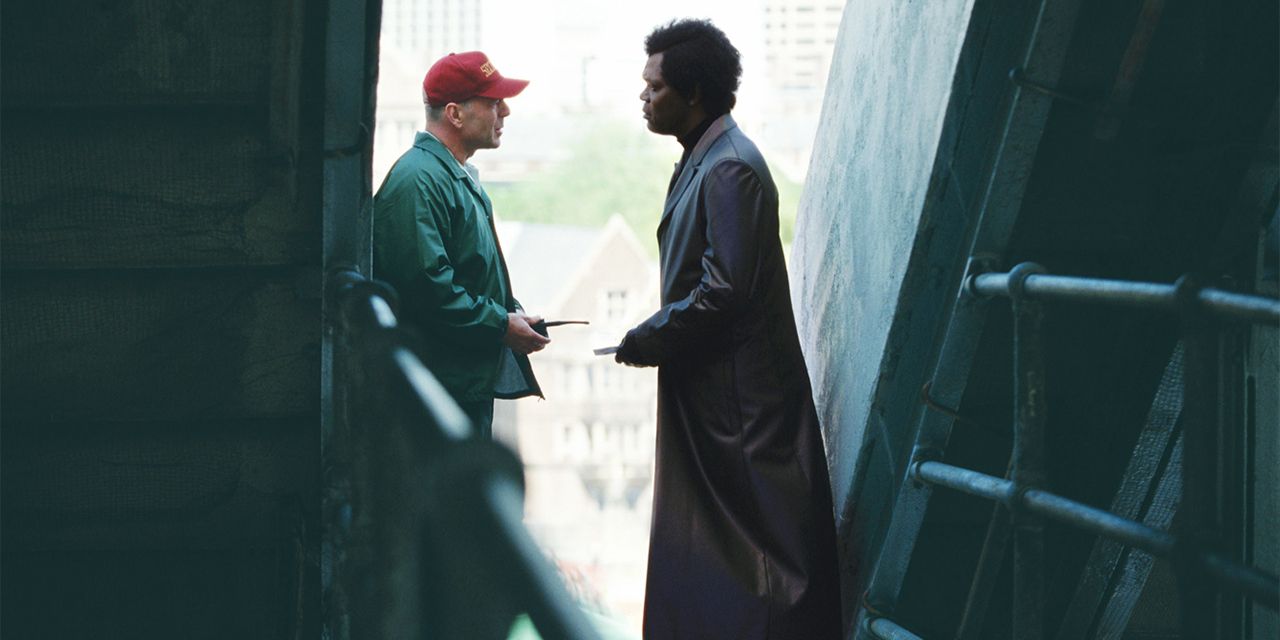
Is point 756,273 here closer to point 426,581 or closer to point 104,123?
point 104,123

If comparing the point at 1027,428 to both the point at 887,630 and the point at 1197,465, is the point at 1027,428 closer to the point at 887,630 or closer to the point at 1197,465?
the point at 1197,465

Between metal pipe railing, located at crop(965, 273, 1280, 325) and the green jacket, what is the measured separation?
4.68ft

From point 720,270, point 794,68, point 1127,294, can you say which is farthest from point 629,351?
point 794,68

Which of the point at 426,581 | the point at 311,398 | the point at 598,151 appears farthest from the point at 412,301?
the point at 598,151

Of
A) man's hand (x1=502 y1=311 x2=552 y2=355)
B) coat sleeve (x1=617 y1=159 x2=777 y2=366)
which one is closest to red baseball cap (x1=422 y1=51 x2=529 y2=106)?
man's hand (x1=502 y1=311 x2=552 y2=355)

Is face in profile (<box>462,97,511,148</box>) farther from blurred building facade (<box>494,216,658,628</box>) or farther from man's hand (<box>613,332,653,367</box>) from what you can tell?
blurred building facade (<box>494,216,658,628</box>)

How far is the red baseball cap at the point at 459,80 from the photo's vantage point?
4215mm

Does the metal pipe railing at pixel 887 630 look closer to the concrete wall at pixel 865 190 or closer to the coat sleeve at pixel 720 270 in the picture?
the concrete wall at pixel 865 190

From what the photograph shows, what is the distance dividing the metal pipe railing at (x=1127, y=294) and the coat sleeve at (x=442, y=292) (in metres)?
1.40

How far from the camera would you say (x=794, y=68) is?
115500 mm

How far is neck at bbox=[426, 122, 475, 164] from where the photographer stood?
4.21 m

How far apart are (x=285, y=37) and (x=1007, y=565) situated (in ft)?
5.71

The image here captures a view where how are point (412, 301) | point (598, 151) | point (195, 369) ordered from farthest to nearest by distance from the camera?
point (598, 151)
point (412, 301)
point (195, 369)

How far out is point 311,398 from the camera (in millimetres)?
3037
